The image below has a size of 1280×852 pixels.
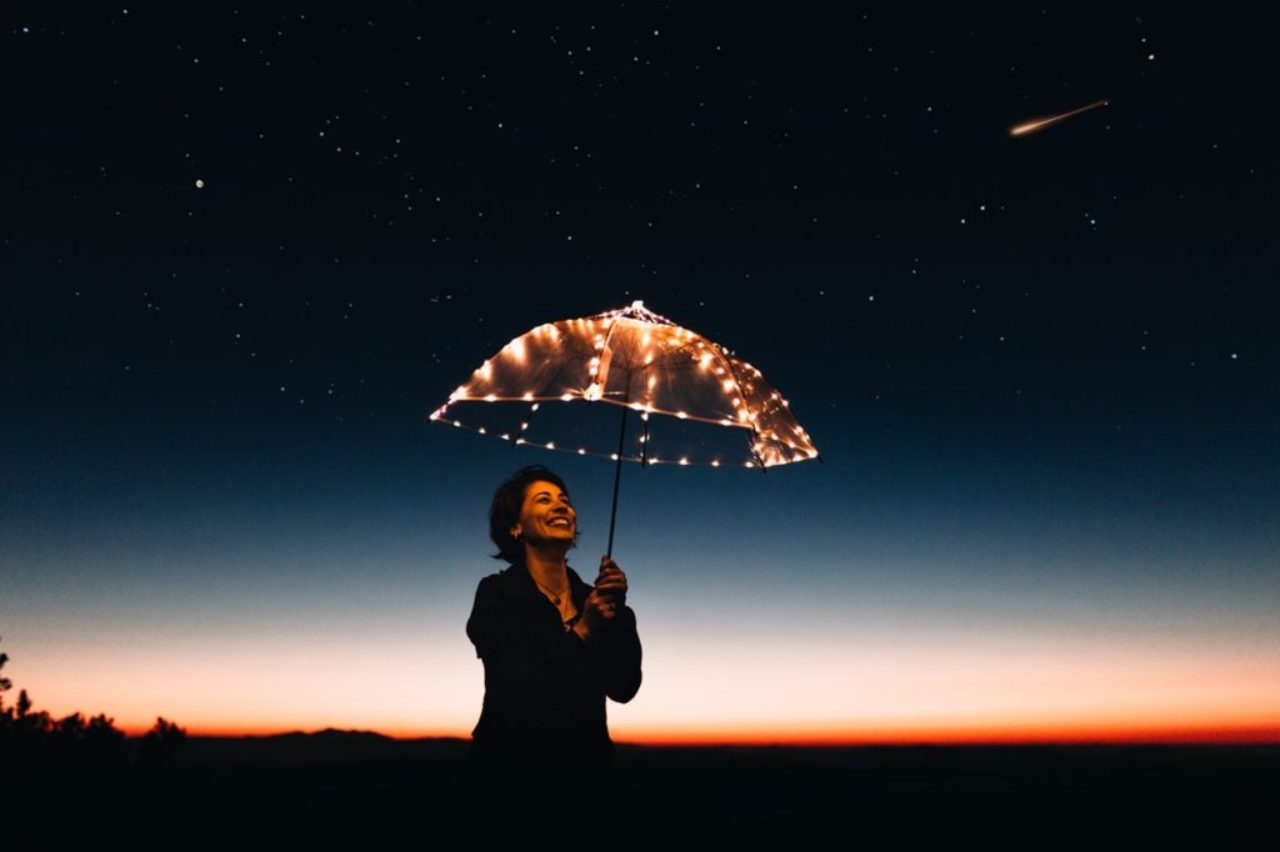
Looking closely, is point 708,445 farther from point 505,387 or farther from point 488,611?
point 488,611

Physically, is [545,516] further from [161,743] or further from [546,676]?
[161,743]

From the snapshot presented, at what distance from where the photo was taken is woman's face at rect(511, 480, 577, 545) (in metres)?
3.97

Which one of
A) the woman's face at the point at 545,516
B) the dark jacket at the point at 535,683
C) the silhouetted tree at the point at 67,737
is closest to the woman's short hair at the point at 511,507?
the woman's face at the point at 545,516

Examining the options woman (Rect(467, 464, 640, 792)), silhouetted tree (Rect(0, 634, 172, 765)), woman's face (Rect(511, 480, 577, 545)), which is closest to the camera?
woman (Rect(467, 464, 640, 792))

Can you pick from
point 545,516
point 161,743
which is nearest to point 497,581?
point 545,516

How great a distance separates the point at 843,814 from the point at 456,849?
18.8 m

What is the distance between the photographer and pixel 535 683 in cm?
352

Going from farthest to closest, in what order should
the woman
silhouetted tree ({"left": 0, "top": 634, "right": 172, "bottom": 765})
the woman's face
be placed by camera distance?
silhouetted tree ({"left": 0, "top": 634, "right": 172, "bottom": 765}) → the woman's face → the woman

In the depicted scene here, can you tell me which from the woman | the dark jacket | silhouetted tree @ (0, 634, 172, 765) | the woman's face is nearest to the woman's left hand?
the woman

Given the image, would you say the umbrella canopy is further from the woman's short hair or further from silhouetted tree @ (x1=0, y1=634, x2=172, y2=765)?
silhouetted tree @ (x1=0, y1=634, x2=172, y2=765)

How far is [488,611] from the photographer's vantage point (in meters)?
3.68

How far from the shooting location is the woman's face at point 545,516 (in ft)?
13.0

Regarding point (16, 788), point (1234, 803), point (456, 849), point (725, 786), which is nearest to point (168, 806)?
point (16, 788)

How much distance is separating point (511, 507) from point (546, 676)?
92cm
